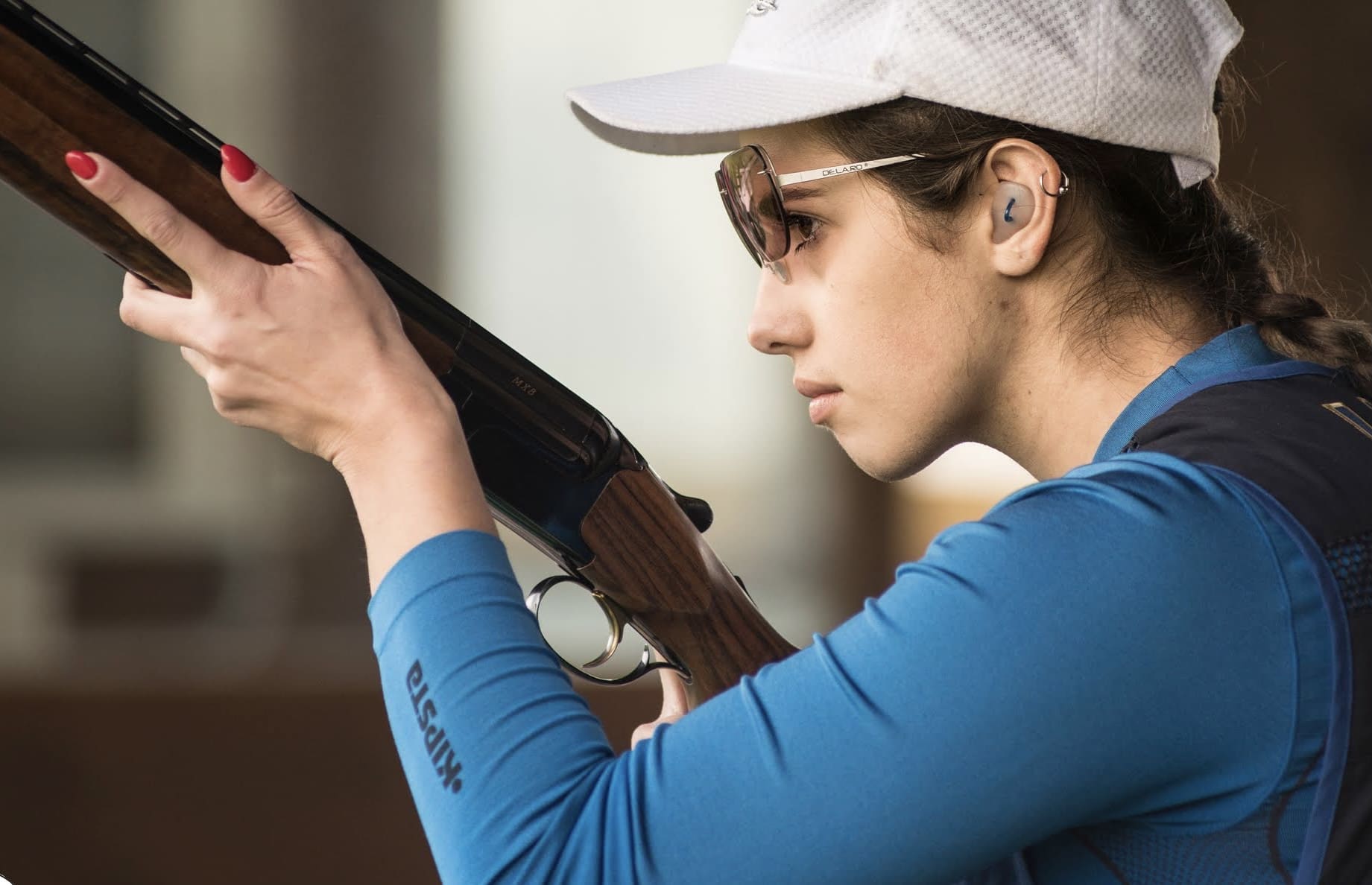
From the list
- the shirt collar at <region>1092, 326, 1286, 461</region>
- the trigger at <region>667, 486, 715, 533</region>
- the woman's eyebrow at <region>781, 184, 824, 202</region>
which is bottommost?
the trigger at <region>667, 486, 715, 533</region>

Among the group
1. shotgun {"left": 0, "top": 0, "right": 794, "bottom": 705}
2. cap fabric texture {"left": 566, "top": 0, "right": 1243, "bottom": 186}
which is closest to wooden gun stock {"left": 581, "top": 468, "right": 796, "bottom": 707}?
shotgun {"left": 0, "top": 0, "right": 794, "bottom": 705}

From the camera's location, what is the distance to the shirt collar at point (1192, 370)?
839mm

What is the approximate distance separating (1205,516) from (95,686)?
2863mm

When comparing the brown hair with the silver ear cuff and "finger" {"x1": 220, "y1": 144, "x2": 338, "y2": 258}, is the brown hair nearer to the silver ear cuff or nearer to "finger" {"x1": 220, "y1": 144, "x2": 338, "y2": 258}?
the silver ear cuff

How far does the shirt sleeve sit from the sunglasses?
313 millimetres

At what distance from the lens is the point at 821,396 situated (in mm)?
939

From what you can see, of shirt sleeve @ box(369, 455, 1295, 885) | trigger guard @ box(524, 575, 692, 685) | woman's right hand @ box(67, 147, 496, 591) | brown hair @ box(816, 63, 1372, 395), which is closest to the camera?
shirt sleeve @ box(369, 455, 1295, 885)

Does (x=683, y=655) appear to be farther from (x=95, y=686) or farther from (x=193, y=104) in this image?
(x=193, y=104)

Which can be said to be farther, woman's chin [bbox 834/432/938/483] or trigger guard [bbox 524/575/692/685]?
trigger guard [bbox 524/575/692/685]

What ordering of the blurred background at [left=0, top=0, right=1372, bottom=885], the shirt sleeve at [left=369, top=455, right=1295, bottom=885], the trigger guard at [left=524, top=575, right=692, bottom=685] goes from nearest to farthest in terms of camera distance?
the shirt sleeve at [left=369, top=455, right=1295, bottom=885], the trigger guard at [left=524, top=575, right=692, bottom=685], the blurred background at [left=0, top=0, right=1372, bottom=885]

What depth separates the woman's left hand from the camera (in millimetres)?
758

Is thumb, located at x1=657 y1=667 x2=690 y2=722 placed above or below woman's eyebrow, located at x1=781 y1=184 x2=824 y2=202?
below

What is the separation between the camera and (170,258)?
779 millimetres

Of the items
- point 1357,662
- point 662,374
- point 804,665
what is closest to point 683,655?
point 804,665
